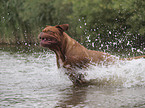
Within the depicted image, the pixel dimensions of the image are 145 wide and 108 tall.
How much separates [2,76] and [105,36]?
36.7ft

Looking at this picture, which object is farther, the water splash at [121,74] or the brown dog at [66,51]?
the water splash at [121,74]

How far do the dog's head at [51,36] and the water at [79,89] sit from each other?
0.93 metres

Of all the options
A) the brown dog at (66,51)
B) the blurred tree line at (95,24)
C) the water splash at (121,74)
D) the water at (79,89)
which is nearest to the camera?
the water at (79,89)

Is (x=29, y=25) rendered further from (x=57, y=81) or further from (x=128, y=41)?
(x=57, y=81)

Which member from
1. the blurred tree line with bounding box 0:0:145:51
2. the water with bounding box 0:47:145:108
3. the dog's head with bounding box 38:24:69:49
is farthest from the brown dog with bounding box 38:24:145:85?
the blurred tree line with bounding box 0:0:145:51

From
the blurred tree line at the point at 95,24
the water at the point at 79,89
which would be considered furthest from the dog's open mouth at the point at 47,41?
the blurred tree line at the point at 95,24

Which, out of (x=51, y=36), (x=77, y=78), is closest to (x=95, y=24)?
(x=77, y=78)

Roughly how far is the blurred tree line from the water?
31.5 feet

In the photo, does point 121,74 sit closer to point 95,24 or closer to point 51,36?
point 51,36

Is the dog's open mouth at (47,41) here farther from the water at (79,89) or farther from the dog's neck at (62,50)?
the water at (79,89)

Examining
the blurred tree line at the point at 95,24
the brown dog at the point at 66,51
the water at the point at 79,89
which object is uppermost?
the blurred tree line at the point at 95,24

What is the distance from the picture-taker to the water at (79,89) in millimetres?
6203

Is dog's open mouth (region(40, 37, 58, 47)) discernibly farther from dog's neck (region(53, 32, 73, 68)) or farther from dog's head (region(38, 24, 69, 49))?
dog's neck (region(53, 32, 73, 68))

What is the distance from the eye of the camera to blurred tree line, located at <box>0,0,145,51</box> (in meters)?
19.1
